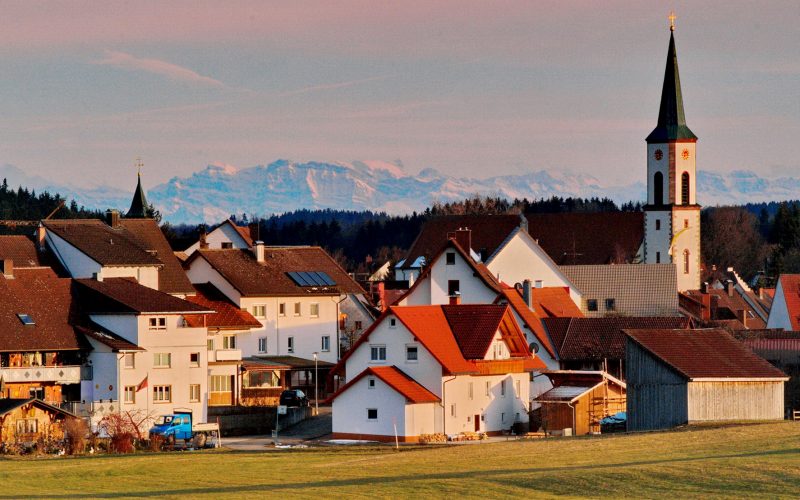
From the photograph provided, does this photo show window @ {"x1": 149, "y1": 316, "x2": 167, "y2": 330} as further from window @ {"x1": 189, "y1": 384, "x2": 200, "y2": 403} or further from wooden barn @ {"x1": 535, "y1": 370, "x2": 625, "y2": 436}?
wooden barn @ {"x1": 535, "y1": 370, "x2": 625, "y2": 436}

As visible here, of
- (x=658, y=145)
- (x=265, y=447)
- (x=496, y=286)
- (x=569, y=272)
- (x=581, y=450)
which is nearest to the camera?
(x=581, y=450)

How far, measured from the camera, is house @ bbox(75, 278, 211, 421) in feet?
246

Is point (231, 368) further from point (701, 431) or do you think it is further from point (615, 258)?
point (615, 258)

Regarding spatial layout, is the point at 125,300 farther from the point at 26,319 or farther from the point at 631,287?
the point at 631,287

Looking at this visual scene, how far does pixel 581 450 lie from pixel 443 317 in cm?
2585

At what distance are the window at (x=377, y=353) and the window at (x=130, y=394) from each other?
10291 millimetres

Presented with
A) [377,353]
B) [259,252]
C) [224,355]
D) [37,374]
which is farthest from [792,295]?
[37,374]

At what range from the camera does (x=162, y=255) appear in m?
92.3

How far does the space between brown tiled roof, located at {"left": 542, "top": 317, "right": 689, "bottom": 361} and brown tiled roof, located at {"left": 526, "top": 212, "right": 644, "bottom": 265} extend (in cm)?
6767

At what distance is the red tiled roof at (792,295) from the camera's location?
4560 inches

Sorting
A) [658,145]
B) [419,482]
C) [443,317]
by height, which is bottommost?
[419,482]

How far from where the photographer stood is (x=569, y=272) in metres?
126

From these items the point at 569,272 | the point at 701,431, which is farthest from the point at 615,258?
the point at 701,431

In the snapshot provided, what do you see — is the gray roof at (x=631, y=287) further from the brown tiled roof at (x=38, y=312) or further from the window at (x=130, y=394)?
the window at (x=130, y=394)
